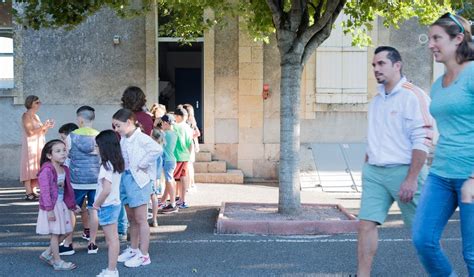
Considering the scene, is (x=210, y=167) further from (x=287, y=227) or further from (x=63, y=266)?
(x=63, y=266)

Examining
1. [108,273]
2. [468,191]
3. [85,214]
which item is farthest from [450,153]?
[85,214]

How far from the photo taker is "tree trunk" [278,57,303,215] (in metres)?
8.70

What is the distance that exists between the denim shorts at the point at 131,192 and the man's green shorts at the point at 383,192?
2.28m

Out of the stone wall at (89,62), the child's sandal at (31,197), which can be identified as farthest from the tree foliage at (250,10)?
the child's sandal at (31,197)

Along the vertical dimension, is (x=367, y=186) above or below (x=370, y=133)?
below

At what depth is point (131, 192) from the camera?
625 centimetres

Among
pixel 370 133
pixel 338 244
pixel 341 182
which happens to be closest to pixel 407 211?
pixel 370 133

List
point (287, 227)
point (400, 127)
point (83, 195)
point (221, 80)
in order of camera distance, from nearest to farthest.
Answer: point (400, 127) < point (83, 195) < point (287, 227) < point (221, 80)

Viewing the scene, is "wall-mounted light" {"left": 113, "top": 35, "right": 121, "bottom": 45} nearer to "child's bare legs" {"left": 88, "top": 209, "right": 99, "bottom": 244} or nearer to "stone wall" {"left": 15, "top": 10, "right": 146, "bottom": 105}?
"stone wall" {"left": 15, "top": 10, "right": 146, "bottom": 105}

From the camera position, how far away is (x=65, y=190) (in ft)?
20.8

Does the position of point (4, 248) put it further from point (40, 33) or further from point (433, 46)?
point (40, 33)

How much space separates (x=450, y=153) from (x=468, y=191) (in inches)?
10.7

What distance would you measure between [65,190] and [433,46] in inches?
149

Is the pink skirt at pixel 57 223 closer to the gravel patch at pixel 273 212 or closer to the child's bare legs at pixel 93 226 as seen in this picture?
the child's bare legs at pixel 93 226
